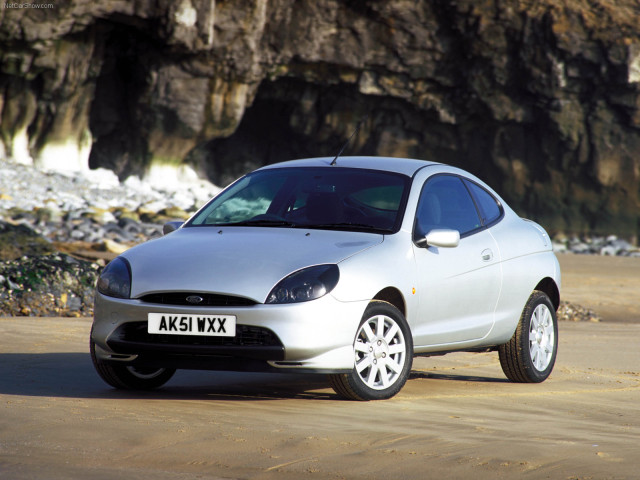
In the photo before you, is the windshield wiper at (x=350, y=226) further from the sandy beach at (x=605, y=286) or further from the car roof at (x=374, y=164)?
the sandy beach at (x=605, y=286)

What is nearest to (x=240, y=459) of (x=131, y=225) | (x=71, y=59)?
(x=131, y=225)

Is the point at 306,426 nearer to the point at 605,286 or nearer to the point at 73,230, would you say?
the point at 605,286

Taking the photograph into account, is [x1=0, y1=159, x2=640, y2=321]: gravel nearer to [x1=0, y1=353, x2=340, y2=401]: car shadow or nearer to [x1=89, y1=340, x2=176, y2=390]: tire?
[x1=0, y1=353, x2=340, y2=401]: car shadow

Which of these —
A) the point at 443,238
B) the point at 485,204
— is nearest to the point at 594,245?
the point at 485,204

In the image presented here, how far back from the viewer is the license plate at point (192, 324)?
5363mm

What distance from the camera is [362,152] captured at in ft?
142

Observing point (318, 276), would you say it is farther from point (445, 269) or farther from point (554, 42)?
point (554, 42)

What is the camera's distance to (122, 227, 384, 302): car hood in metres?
5.44

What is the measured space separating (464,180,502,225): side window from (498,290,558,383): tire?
25.5 inches

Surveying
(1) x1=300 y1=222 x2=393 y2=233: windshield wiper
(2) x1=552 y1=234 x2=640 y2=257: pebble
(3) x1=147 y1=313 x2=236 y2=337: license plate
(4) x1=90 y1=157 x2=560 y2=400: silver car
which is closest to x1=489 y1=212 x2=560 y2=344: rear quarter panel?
(4) x1=90 y1=157 x2=560 y2=400: silver car

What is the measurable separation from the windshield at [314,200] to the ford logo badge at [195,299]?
3.33ft

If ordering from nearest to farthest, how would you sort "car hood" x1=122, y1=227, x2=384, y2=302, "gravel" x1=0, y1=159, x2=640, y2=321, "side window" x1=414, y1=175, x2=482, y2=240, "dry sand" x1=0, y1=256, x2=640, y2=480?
1. "dry sand" x1=0, y1=256, x2=640, y2=480
2. "car hood" x1=122, y1=227, x2=384, y2=302
3. "side window" x1=414, y1=175, x2=482, y2=240
4. "gravel" x1=0, y1=159, x2=640, y2=321

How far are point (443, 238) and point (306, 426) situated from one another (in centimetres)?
177

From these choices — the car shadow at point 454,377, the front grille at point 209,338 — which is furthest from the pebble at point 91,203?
A: the front grille at point 209,338
